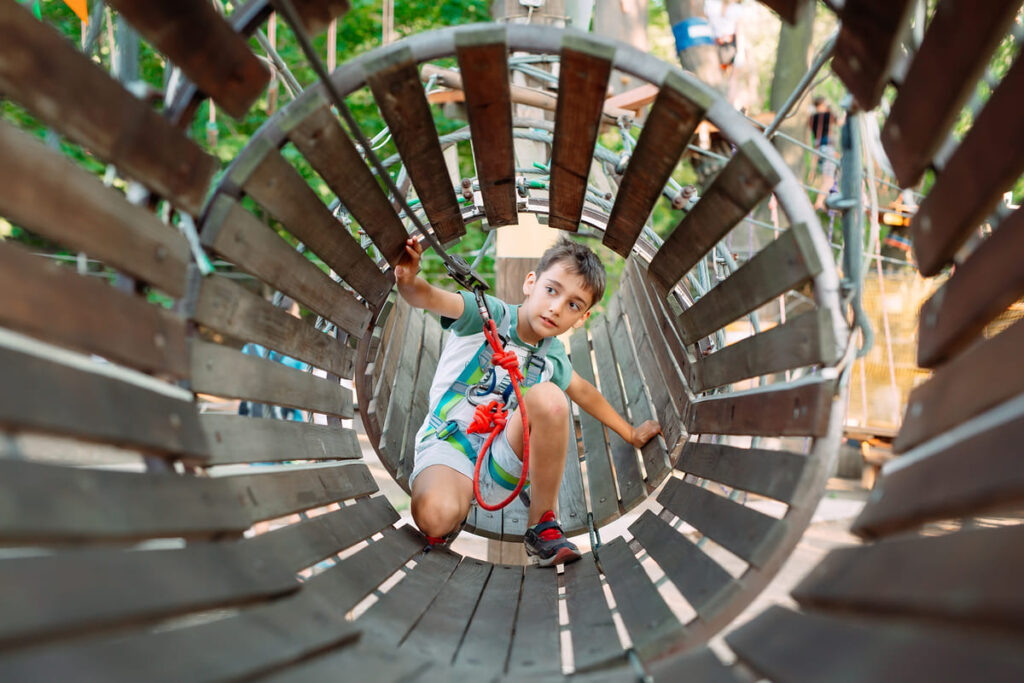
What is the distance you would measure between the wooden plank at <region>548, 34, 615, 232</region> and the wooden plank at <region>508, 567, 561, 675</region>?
106cm

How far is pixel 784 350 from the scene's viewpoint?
1731 mm

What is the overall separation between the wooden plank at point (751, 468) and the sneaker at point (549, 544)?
0.44m

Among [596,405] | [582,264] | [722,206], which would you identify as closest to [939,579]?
[722,206]

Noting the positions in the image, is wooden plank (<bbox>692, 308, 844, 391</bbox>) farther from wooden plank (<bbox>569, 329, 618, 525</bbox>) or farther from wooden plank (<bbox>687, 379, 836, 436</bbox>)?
wooden plank (<bbox>569, 329, 618, 525</bbox>)

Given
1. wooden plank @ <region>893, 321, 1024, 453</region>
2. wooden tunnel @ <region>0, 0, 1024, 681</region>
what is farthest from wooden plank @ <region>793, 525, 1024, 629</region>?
wooden plank @ <region>893, 321, 1024, 453</region>

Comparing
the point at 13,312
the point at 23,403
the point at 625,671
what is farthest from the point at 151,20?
the point at 625,671

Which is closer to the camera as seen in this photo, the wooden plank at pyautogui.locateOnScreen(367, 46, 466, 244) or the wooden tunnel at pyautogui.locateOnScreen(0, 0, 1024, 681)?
the wooden tunnel at pyautogui.locateOnScreen(0, 0, 1024, 681)

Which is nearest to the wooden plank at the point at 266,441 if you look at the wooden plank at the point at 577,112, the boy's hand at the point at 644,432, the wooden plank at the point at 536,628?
the wooden plank at the point at 536,628

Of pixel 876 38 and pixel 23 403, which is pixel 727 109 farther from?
pixel 23 403

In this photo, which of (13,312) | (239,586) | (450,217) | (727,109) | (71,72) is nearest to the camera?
(13,312)

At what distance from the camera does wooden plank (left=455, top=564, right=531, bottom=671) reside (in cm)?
173

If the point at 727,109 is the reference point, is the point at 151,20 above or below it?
above

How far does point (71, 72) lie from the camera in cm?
129

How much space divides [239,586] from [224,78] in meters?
0.90
